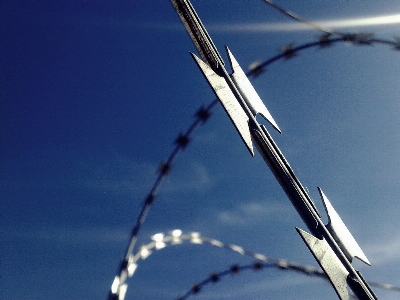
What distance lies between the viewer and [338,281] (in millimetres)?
3432

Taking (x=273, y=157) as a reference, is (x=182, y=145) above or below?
above

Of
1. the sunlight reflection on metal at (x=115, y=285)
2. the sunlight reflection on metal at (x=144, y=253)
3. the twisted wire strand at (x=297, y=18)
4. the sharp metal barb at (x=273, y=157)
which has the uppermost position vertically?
the twisted wire strand at (x=297, y=18)

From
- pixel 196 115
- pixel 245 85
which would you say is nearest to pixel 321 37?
pixel 196 115

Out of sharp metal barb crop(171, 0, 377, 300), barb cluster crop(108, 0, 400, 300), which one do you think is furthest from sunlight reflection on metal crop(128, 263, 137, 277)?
sharp metal barb crop(171, 0, 377, 300)

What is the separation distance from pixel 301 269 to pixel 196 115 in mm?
5149

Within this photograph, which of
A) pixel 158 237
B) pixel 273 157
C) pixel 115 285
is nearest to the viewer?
pixel 273 157

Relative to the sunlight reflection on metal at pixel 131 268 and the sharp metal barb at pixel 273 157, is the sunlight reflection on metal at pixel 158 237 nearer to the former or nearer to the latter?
the sunlight reflection on metal at pixel 131 268

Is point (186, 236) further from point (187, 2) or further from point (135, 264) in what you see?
point (187, 2)

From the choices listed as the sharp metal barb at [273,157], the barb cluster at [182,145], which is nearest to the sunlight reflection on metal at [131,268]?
the barb cluster at [182,145]

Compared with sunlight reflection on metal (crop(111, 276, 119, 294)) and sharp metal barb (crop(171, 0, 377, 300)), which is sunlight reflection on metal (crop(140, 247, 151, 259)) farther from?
sharp metal barb (crop(171, 0, 377, 300))

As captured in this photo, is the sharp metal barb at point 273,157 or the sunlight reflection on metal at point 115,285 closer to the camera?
the sharp metal barb at point 273,157

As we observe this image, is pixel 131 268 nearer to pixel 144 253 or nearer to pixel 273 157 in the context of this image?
pixel 144 253

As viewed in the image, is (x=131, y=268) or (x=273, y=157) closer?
(x=273, y=157)

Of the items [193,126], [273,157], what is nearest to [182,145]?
[193,126]
